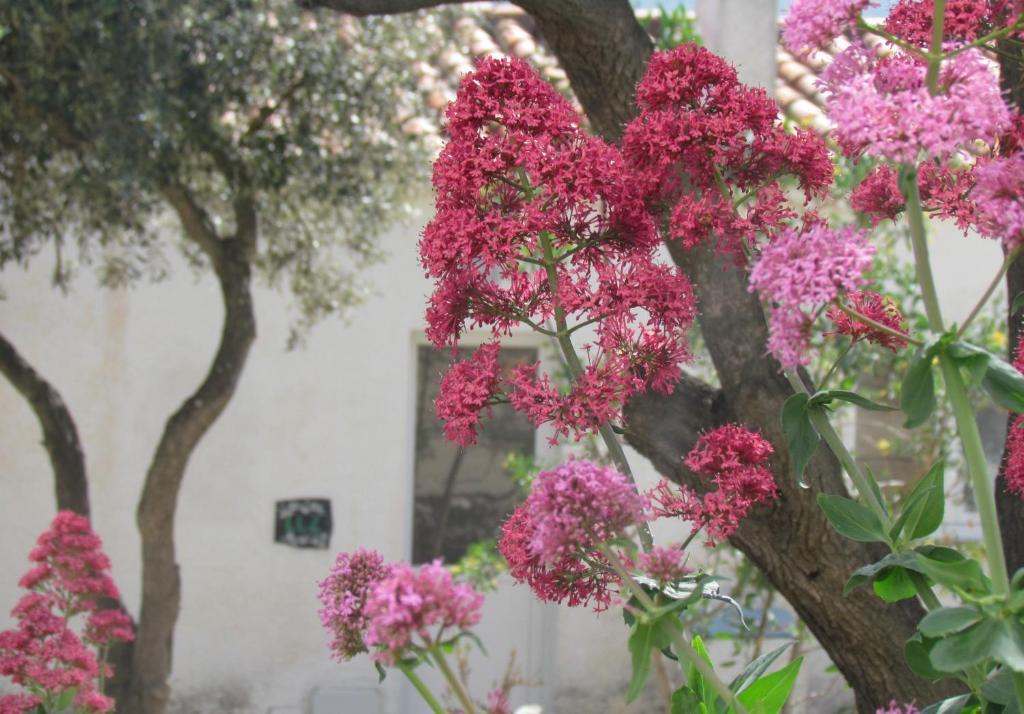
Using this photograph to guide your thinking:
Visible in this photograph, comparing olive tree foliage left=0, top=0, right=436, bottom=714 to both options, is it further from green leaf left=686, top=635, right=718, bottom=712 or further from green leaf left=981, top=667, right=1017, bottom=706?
green leaf left=981, top=667, right=1017, bottom=706

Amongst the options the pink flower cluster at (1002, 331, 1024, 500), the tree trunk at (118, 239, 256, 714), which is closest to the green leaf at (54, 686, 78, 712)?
the tree trunk at (118, 239, 256, 714)

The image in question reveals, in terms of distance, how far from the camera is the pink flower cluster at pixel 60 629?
3.28 meters

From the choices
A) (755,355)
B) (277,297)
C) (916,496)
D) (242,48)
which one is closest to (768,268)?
(916,496)

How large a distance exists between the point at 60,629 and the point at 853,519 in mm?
2396

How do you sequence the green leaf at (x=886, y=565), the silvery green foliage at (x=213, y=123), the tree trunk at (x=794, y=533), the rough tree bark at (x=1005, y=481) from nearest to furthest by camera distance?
the green leaf at (x=886, y=565), the rough tree bark at (x=1005, y=481), the tree trunk at (x=794, y=533), the silvery green foliage at (x=213, y=123)

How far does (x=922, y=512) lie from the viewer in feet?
5.81

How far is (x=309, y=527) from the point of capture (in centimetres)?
734

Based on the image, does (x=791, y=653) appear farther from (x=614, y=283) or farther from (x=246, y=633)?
(x=614, y=283)

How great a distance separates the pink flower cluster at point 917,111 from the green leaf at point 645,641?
573 mm

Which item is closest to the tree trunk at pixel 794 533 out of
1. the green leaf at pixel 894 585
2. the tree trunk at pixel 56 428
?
the green leaf at pixel 894 585

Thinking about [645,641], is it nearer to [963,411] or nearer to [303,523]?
[963,411]

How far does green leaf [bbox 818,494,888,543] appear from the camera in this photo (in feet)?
5.76

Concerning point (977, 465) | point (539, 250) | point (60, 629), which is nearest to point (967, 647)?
point (977, 465)

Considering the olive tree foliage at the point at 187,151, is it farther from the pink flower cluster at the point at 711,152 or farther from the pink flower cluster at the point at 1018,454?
the pink flower cluster at the point at 1018,454
